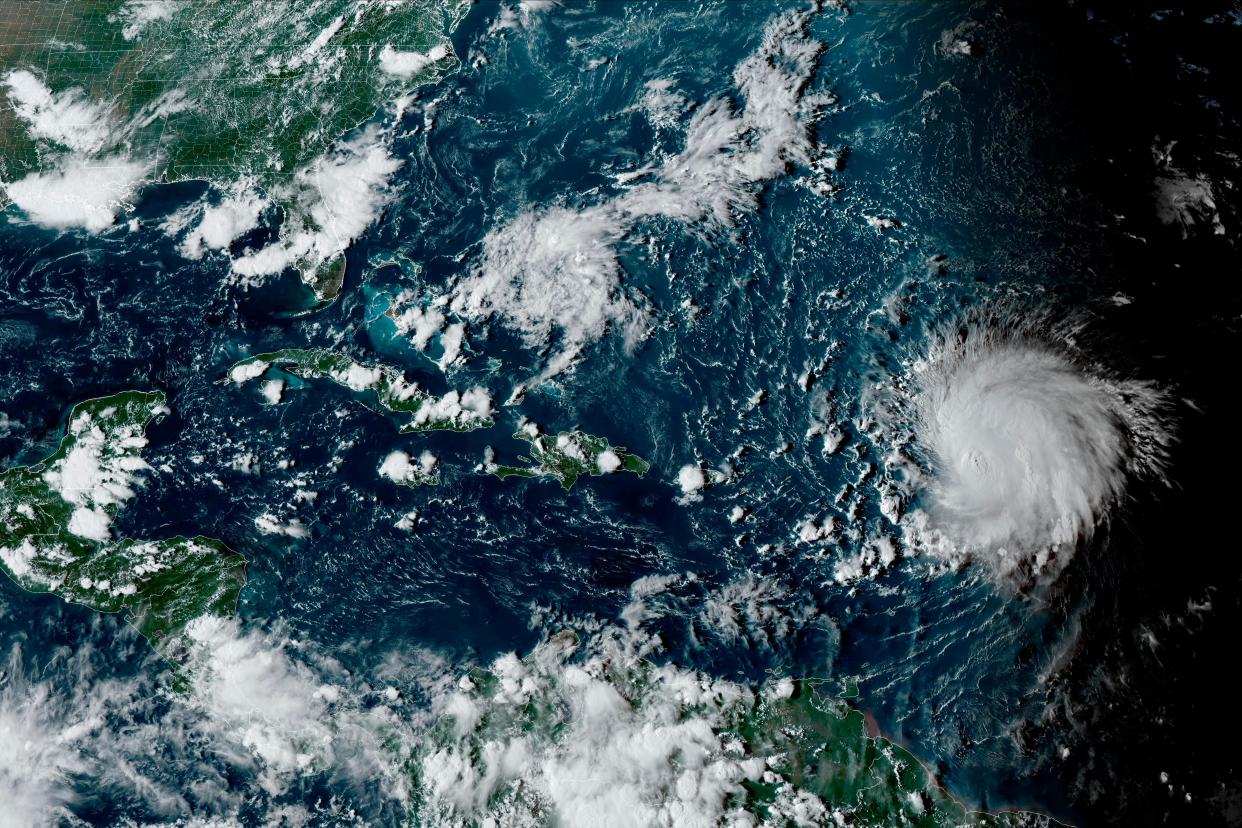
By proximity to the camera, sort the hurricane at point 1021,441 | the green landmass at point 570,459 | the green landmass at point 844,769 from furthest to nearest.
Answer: the green landmass at point 570,459
the hurricane at point 1021,441
the green landmass at point 844,769

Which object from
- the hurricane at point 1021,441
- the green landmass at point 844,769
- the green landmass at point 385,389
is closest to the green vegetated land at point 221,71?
the green landmass at point 385,389

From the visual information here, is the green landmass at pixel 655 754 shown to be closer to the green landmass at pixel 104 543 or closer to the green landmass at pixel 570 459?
the green landmass at pixel 570 459

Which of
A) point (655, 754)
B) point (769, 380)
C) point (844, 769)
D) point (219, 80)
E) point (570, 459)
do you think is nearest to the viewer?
point (844, 769)

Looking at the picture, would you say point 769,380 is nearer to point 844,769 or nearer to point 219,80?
point 844,769

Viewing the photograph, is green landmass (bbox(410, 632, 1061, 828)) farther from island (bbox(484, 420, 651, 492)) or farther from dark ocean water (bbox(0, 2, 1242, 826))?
island (bbox(484, 420, 651, 492))

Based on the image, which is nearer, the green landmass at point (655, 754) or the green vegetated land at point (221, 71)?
the green landmass at point (655, 754)

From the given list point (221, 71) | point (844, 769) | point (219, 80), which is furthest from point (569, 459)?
point (221, 71)

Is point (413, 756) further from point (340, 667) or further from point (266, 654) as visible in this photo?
point (266, 654)
